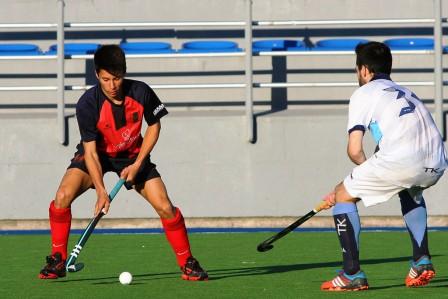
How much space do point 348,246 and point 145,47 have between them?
744 cm

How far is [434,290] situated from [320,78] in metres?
7.19

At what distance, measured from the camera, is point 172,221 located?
8242 millimetres

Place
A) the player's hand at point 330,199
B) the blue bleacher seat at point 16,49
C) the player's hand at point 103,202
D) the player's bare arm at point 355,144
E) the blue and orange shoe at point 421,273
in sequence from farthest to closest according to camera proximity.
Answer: the blue bleacher seat at point 16,49 → the player's hand at point 103,202 → the player's hand at point 330,199 → the blue and orange shoe at point 421,273 → the player's bare arm at point 355,144

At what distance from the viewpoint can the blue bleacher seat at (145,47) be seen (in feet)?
47.1

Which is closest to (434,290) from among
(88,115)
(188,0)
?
(88,115)

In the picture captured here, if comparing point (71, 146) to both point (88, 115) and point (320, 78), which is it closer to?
point (320, 78)

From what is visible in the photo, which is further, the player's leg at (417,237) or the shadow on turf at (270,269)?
the shadow on turf at (270,269)

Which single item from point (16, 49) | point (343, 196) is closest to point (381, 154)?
point (343, 196)

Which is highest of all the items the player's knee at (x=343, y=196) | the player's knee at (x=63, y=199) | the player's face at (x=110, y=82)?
the player's face at (x=110, y=82)

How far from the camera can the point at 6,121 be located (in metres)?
13.6

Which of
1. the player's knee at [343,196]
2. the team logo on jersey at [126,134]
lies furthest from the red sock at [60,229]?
the player's knee at [343,196]

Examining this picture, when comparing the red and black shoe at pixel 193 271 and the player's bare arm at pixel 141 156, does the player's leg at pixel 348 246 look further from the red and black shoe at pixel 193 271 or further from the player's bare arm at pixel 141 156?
the player's bare arm at pixel 141 156

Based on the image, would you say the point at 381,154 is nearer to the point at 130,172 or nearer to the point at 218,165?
the point at 130,172

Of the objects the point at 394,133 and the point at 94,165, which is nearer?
the point at 394,133
